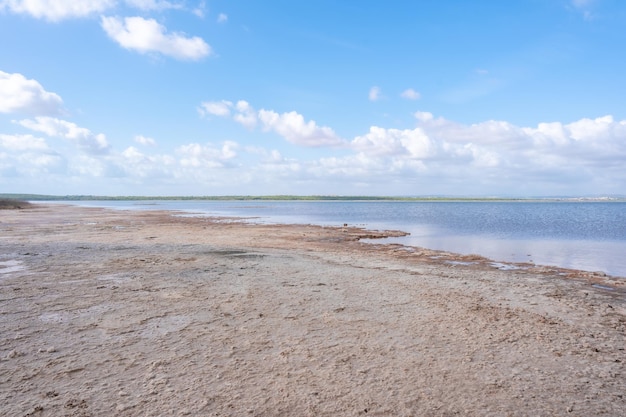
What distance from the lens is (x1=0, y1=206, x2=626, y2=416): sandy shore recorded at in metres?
5.47

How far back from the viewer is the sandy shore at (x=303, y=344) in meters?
5.47

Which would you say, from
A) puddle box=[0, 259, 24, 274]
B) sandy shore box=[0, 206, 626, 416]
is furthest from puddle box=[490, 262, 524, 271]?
puddle box=[0, 259, 24, 274]

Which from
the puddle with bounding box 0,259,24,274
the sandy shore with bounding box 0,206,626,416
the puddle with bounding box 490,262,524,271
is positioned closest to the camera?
the sandy shore with bounding box 0,206,626,416

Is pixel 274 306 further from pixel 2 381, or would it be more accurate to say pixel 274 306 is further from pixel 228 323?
pixel 2 381

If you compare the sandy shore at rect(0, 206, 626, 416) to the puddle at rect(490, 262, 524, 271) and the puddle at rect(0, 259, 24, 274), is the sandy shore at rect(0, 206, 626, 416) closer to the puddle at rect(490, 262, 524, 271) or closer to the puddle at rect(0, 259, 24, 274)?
the puddle at rect(0, 259, 24, 274)

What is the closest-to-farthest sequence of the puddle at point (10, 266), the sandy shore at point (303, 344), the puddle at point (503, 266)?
the sandy shore at point (303, 344) < the puddle at point (10, 266) < the puddle at point (503, 266)

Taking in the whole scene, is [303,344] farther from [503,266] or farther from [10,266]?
[503,266]

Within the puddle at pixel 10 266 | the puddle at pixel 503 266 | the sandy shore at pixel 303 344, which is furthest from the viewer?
the puddle at pixel 503 266

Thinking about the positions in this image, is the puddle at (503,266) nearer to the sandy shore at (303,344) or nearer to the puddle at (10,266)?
the sandy shore at (303,344)

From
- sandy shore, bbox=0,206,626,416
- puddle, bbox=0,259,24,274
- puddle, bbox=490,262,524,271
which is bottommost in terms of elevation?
puddle, bbox=490,262,524,271

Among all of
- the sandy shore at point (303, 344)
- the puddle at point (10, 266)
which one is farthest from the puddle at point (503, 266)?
the puddle at point (10, 266)

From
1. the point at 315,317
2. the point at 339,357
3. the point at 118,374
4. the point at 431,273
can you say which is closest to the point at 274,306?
the point at 315,317

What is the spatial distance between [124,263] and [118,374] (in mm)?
11102

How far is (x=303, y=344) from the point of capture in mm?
7570
